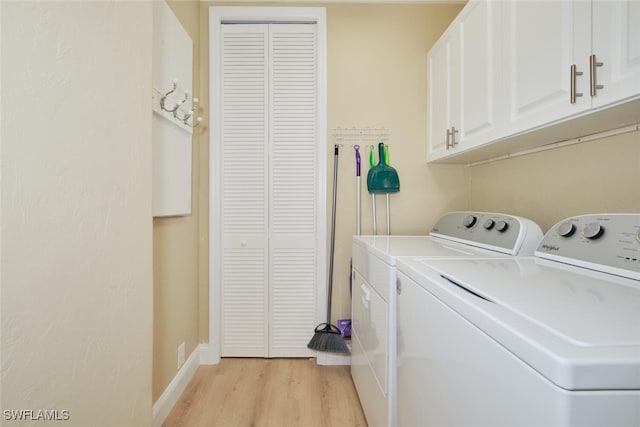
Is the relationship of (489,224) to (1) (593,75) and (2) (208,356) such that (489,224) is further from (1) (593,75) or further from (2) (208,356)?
(2) (208,356)

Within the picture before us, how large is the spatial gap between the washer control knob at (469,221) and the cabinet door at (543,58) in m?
0.48

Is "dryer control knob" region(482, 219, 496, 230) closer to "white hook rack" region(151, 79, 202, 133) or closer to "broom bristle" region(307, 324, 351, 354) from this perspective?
"broom bristle" region(307, 324, 351, 354)

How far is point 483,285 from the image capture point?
0.71m

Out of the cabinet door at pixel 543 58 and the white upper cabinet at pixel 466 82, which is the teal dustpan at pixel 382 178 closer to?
the white upper cabinet at pixel 466 82

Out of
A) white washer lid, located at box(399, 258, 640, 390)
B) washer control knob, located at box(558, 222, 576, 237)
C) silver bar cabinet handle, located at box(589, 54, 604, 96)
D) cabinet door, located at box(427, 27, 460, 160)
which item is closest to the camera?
white washer lid, located at box(399, 258, 640, 390)

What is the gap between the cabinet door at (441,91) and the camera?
173 centimetres

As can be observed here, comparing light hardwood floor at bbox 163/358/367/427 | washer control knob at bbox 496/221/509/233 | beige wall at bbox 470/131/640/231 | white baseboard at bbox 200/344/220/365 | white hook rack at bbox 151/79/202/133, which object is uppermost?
white hook rack at bbox 151/79/202/133

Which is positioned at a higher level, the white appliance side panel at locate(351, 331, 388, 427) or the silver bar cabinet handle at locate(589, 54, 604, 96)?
the silver bar cabinet handle at locate(589, 54, 604, 96)

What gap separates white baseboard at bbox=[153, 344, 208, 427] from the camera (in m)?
1.47

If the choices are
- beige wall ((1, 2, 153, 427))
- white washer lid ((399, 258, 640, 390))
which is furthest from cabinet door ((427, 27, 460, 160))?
beige wall ((1, 2, 153, 427))

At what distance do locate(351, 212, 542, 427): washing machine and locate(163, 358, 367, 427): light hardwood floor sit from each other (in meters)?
0.16

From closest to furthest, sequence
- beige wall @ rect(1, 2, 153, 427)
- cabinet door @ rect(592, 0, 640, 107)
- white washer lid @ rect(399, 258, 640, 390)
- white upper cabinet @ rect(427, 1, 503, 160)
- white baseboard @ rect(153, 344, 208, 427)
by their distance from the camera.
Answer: white washer lid @ rect(399, 258, 640, 390) < beige wall @ rect(1, 2, 153, 427) < cabinet door @ rect(592, 0, 640, 107) < white upper cabinet @ rect(427, 1, 503, 160) < white baseboard @ rect(153, 344, 208, 427)

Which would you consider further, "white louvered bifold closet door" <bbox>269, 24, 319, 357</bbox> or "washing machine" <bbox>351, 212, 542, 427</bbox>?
"white louvered bifold closet door" <bbox>269, 24, 319, 357</bbox>

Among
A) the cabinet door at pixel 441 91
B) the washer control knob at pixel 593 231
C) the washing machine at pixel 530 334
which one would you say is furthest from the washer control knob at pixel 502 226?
the cabinet door at pixel 441 91
